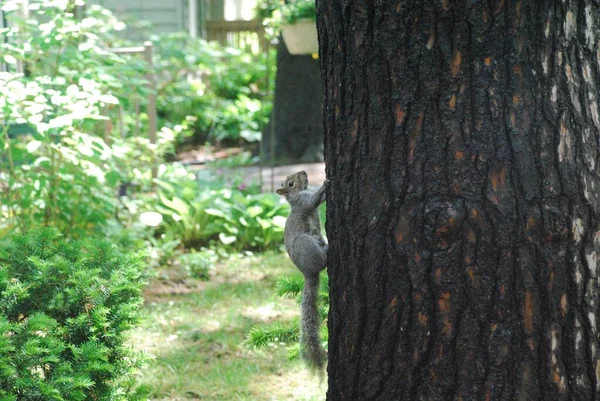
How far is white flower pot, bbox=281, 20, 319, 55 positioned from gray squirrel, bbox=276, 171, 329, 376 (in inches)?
175

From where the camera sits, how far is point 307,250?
3354 millimetres

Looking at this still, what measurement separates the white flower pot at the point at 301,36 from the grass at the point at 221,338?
232 cm

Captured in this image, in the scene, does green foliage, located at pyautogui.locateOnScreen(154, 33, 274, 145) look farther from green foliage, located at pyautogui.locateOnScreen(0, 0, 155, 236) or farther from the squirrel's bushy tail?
the squirrel's bushy tail

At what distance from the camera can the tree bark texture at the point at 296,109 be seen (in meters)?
10.1

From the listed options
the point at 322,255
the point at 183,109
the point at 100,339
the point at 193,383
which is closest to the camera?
the point at 100,339

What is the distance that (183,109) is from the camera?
13031 millimetres

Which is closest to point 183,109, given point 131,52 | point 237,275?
point 131,52

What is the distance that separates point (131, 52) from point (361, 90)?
6.81 m

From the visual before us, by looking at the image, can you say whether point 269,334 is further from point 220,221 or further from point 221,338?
point 220,221

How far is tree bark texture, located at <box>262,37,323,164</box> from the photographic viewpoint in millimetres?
10094

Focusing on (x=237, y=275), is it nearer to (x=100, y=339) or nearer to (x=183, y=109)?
(x=100, y=339)

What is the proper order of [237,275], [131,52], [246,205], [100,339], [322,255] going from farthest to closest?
[131,52], [246,205], [237,275], [322,255], [100,339]

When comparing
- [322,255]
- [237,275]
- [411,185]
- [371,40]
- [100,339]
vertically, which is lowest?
[237,275]

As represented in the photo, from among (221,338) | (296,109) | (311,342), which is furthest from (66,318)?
(296,109)
